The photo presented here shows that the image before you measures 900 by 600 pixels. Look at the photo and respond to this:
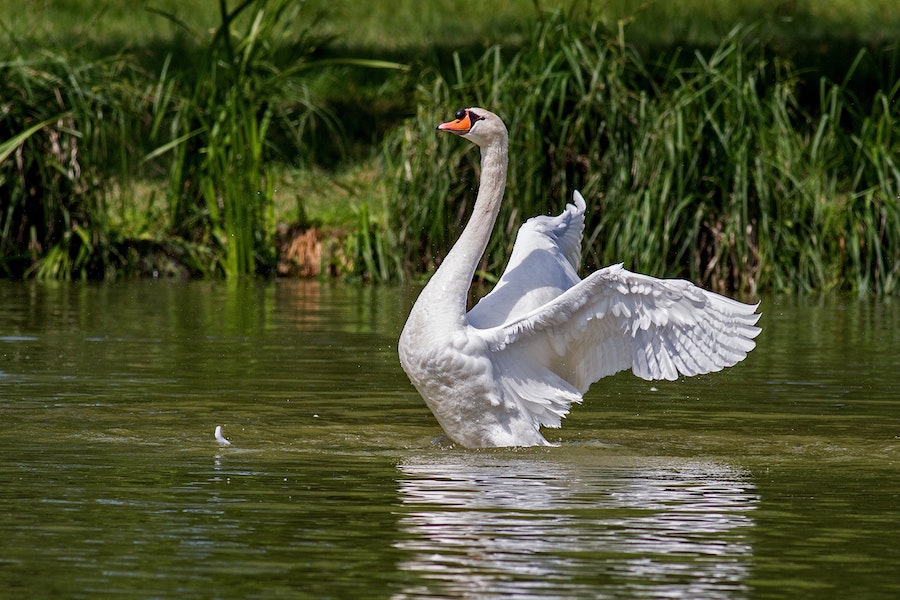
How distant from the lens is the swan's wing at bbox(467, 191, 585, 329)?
287 inches

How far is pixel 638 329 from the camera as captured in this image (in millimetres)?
7117

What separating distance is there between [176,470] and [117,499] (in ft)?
2.20

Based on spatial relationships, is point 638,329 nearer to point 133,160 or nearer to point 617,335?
point 617,335

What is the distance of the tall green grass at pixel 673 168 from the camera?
46.8ft

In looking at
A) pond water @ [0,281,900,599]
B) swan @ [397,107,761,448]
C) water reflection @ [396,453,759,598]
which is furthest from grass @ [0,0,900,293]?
water reflection @ [396,453,759,598]

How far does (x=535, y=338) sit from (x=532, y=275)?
1.38 ft

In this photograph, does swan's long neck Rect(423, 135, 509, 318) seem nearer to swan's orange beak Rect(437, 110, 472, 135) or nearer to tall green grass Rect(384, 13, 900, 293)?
swan's orange beak Rect(437, 110, 472, 135)

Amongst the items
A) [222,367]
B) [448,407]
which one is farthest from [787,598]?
[222,367]

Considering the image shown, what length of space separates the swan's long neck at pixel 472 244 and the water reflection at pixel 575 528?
28.6 inches

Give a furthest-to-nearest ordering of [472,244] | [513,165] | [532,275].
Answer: [513,165] < [532,275] < [472,244]

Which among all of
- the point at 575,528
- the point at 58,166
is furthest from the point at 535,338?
the point at 58,166

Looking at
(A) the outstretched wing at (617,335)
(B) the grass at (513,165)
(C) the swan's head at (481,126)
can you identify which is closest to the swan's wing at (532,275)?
(A) the outstretched wing at (617,335)

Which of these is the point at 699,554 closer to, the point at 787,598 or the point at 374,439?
the point at 787,598

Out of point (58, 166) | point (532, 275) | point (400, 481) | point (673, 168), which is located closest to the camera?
point (400, 481)
